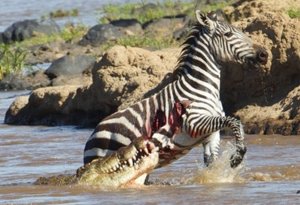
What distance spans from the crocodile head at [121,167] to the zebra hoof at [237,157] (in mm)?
820

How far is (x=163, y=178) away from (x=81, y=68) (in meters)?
12.3

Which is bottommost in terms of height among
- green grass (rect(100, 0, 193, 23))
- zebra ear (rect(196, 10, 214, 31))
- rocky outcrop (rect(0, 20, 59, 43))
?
rocky outcrop (rect(0, 20, 59, 43))

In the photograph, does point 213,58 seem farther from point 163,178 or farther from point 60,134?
→ point 60,134

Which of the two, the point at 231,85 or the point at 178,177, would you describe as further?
the point at 231,85

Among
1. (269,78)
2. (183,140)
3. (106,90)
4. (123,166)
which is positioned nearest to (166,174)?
(183,140)

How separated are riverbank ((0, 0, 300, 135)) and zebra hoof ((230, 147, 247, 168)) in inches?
139

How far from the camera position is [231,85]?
1638cm

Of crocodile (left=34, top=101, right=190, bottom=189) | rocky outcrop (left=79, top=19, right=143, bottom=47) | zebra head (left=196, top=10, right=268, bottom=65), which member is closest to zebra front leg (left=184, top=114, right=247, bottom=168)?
crocodile (left=34, top=101, right=190, bottom=189)

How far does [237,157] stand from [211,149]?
1.34 feet

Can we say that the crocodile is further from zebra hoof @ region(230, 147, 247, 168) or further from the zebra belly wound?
zebra hoof @ region(230, 147, 247, 168)

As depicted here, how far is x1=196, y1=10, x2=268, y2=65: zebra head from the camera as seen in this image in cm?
1193

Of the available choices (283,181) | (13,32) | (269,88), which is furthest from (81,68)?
(283,181)

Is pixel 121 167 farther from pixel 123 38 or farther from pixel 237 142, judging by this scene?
pixel 123 38

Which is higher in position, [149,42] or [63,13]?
[149,42]
